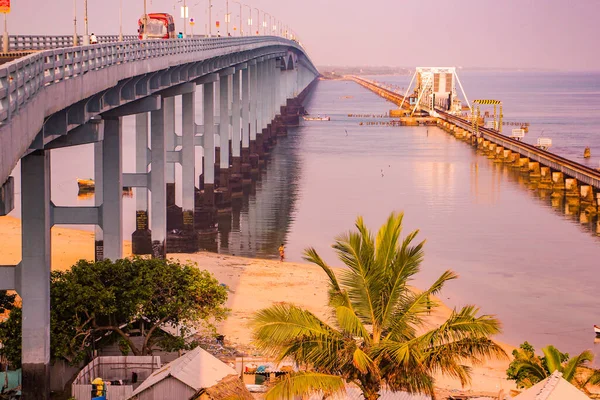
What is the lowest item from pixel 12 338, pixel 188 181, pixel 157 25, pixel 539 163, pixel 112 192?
pixel 539 163

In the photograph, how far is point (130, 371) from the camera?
26891mm

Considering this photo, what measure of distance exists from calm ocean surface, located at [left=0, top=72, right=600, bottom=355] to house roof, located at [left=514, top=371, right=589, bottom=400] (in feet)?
56.5

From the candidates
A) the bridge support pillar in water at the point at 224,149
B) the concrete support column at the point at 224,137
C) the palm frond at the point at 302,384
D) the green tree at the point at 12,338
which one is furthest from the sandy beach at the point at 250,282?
the concrete support column at the point at 224,137

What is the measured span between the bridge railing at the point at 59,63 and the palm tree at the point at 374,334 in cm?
507

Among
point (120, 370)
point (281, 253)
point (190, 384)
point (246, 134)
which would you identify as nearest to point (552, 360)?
point (190, 384)

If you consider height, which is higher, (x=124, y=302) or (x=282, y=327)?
(x=282, y=327)

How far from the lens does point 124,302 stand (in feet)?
91.9

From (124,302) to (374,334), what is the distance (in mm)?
10837

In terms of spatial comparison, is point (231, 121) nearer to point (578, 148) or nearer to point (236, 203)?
point (236, 203)

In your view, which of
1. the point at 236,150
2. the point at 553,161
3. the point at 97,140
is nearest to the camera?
the point at 97,140

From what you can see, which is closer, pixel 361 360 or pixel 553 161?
pixel 361 360

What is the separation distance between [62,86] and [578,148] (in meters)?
117

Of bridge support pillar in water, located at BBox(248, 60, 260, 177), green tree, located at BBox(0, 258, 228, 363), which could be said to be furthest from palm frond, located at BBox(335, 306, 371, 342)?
bridge support pillar in water, located at BBox(248, 60, 260, 177)

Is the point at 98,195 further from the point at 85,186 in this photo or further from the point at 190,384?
the point at 85,186
